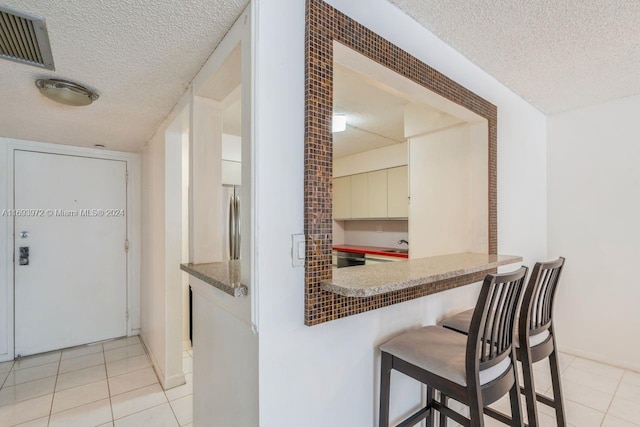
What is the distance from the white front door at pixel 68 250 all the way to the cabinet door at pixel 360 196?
302cm

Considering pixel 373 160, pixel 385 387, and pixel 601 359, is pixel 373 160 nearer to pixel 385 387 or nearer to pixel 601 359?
pixel 601 359

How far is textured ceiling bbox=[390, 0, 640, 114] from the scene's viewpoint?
1440 mm

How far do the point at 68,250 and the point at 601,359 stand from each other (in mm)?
5231

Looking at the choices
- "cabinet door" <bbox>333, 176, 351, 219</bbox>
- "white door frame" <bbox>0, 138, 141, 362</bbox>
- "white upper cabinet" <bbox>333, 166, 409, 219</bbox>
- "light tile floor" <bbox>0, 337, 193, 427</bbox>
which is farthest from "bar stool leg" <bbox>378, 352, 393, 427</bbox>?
"cabinet door" <bbox>333, 176, 351, 219</bbox>

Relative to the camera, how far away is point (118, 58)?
1.51m

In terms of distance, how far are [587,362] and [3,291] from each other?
5443 millimetres

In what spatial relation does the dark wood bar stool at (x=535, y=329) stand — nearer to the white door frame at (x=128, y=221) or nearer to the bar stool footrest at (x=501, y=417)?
the bar stool footrest at (x=501, y=417)

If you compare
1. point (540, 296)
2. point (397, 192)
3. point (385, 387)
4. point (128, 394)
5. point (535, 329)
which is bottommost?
point (128, 394)

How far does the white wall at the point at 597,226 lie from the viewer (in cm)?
252

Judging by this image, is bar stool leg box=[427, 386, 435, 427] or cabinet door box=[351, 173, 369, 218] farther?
cabinet door box=[351, 173, 369, 218]

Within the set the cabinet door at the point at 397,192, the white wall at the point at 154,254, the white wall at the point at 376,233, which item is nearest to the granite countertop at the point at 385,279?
the white wall at the point at 154,254

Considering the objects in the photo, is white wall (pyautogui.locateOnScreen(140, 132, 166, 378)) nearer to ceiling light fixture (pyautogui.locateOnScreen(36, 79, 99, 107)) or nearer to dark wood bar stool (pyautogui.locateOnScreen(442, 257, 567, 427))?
ceiling light fixture (pyautogui.locateOnScreen(36, 79, 99, 107))

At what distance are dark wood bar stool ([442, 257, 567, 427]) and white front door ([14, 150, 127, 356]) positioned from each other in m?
3.52

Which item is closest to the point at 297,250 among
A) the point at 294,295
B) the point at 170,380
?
the point at 294,295
